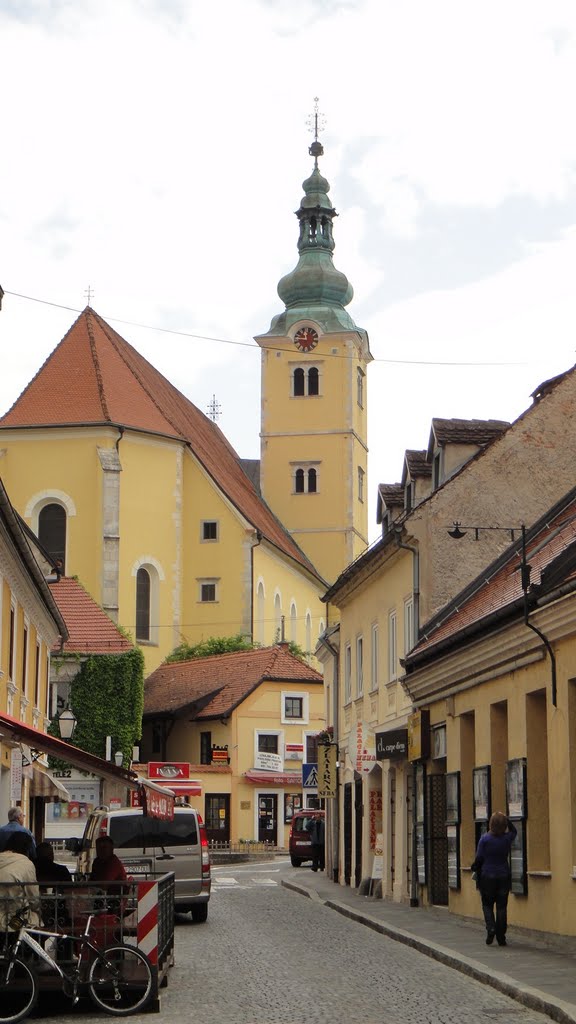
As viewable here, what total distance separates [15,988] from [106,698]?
48.8 m

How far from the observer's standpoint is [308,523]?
3435 inches

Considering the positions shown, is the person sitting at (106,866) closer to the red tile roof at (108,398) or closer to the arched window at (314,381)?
the red tile roof at (108,398)

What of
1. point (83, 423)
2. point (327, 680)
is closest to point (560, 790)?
point (327, 680)

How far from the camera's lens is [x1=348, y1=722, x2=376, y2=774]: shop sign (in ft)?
97.7

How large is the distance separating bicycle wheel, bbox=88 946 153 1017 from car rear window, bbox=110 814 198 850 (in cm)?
1130

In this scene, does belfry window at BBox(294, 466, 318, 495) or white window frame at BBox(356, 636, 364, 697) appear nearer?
white window frame at BBox(356, 636, 364, 697)

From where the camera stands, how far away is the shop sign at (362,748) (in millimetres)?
29781

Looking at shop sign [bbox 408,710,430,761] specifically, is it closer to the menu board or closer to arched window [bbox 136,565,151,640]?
the menu board

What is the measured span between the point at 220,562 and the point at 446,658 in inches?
2026

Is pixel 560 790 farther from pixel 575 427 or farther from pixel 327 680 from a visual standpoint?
pixel 327 680

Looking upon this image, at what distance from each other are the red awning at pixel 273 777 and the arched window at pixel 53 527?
1359 centimetres

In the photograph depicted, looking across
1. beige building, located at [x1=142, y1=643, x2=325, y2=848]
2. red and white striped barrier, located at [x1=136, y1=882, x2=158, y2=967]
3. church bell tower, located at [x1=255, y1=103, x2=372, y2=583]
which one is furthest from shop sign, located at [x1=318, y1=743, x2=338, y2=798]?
church bell tower, located at [x1=255, y1=103, x2=372, y2=583]

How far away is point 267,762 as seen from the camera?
63.4 m

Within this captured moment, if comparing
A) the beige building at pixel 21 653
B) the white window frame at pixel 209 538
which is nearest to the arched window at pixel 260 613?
the white window frame at pixel 209 538
